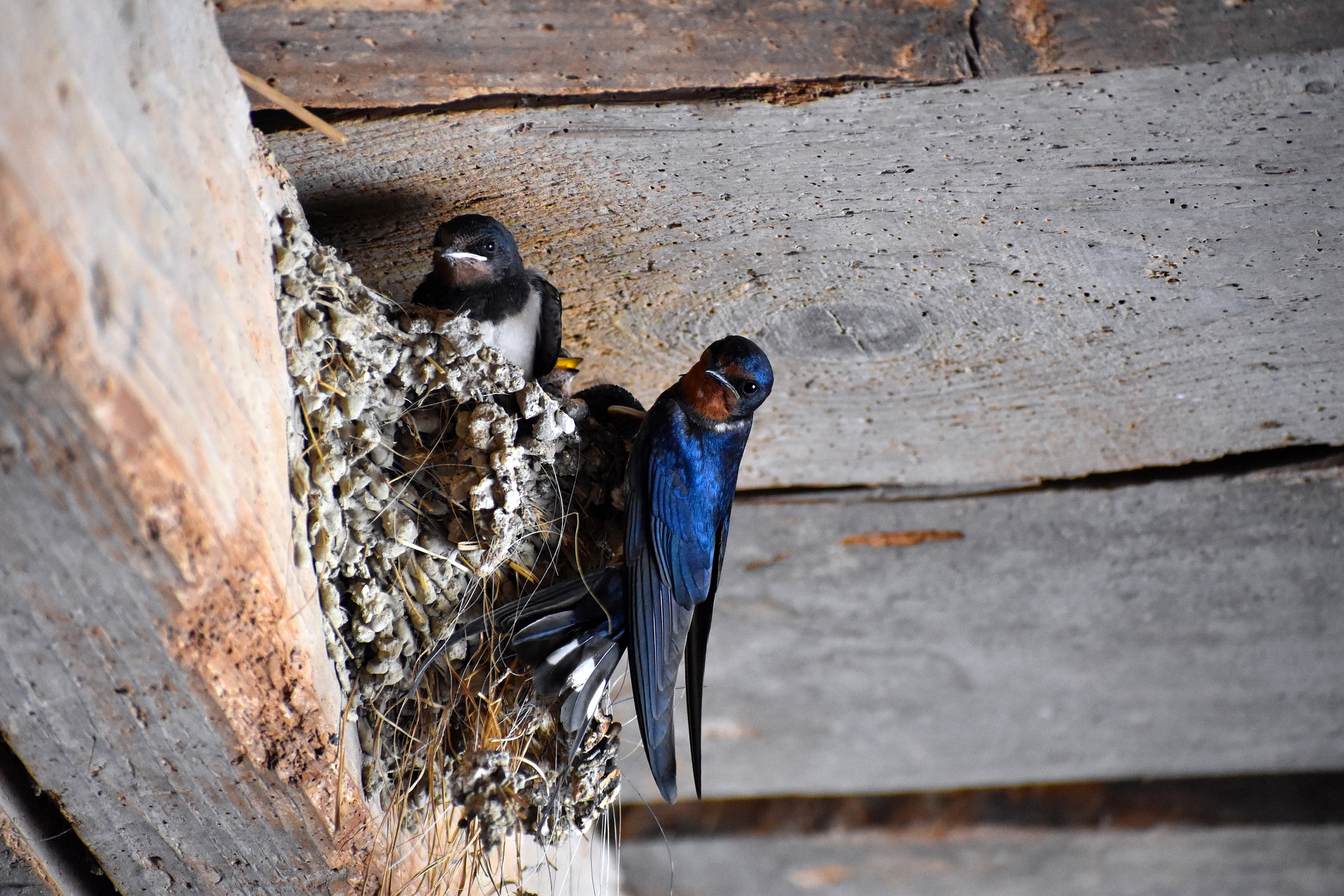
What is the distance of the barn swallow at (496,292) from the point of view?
5.19 feet

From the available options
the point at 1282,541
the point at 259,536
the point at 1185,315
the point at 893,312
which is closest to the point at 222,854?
the point at 259,536

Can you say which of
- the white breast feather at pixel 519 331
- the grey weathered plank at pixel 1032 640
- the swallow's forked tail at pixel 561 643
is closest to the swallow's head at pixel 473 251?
the white breast feather at pixel 519 331

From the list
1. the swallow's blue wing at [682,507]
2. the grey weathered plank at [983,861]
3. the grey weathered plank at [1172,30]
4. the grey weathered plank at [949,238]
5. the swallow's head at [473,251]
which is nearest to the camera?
the grey weathered plank at [1172,30]

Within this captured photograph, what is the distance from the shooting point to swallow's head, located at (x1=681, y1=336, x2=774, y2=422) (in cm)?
179

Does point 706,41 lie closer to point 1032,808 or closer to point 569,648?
point 569,648

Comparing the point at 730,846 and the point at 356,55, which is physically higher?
the point at 356,55

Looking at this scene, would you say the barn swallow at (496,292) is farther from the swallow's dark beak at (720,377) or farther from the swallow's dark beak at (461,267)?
the swallow's dark beak at (720,377)

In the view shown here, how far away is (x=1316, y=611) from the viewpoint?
263 cm

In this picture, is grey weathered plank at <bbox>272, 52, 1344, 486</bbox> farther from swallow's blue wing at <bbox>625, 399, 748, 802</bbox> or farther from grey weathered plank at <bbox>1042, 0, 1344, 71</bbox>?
swallow's blue wing at <bbox>625, 399, 748, 802</bbox>

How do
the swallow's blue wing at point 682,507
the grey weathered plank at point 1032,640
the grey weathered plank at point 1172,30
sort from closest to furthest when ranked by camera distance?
1. the grey weathered plank at point 1172,30
2. the swallow's blue wing at point 682,507
3. the grey weathered plank at point 1032,640

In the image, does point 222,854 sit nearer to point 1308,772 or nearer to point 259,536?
point 259,536

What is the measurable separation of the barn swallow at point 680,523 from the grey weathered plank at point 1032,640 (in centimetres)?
71

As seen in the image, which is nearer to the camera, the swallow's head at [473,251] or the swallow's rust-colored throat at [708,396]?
the swallow's head at [473,251]

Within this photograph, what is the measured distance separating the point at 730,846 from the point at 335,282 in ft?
7.45
